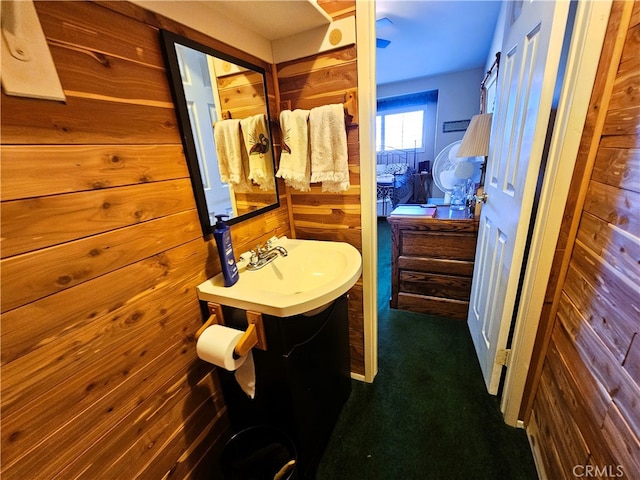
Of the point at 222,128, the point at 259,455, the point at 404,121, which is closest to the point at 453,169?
the point at 222,128

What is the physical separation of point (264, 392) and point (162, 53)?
1.18m

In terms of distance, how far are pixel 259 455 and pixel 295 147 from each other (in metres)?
1.31

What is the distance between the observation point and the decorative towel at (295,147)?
1.16 m

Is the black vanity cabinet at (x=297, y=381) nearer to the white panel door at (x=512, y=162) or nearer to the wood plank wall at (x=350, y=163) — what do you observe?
the wood plank wall at (x=350, y=163)

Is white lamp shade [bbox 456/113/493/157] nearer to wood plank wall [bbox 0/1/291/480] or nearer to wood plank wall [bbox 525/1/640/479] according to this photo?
wood plank wall [bbox 525/1/640/479]

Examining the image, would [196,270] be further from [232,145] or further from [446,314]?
[446,314]

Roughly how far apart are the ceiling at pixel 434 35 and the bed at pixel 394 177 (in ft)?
4.85

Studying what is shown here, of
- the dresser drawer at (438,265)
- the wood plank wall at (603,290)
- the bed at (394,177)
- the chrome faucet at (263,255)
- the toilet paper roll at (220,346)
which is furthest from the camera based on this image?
the bed at (394,177)

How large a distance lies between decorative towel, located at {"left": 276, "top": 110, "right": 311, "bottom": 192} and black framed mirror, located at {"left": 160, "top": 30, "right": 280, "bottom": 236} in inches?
3.8

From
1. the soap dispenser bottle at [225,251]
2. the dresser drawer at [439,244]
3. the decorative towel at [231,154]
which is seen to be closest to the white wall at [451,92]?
the dresser drawer at [439,244]

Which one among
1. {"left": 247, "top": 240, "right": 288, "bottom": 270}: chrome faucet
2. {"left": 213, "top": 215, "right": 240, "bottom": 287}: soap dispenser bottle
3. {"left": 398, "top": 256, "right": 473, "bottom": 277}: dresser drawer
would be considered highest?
{"left": 213, "top": 215, "right": 240, "bottom": 287}: soap dispenser bottle

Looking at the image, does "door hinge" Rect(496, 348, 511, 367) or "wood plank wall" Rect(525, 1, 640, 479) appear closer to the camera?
"wood plank wall" Rect(525, 1, 640, 479)

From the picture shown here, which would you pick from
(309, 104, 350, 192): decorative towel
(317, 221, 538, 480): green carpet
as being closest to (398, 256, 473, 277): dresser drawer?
(317, 221, 538, 480): green carpet

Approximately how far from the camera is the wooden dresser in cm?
185
